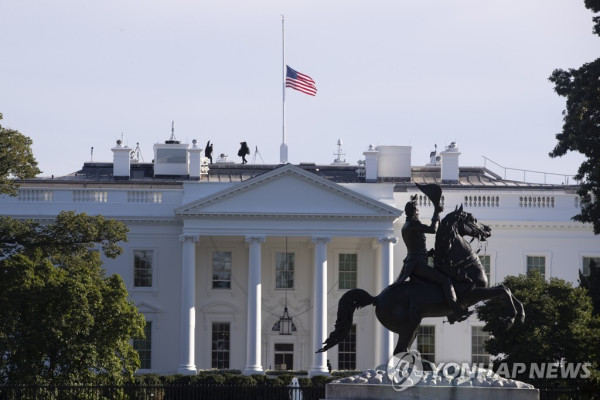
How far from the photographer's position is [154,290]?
65.9 meters

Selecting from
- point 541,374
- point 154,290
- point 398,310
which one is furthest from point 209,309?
point 398,310

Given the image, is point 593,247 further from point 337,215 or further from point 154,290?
point 154,290

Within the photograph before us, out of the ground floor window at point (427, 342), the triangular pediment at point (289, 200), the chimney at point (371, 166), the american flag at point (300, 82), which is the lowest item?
the ground floor window at point (427, 342)

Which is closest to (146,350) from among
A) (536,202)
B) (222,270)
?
(222,270)

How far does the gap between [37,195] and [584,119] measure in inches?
1158

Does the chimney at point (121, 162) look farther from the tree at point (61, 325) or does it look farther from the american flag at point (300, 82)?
the tree at point (61, 325)

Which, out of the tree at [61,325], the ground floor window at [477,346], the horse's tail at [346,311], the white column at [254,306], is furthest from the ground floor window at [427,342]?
the horse's tail at [346,311]

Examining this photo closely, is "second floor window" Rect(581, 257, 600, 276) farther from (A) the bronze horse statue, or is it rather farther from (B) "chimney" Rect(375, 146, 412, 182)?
(A) the bronze horse statue

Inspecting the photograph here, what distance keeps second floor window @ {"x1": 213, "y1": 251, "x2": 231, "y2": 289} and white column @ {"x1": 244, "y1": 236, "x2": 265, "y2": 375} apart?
2634mm

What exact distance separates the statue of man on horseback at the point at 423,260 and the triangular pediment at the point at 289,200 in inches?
1540

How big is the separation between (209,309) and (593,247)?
16.4 m

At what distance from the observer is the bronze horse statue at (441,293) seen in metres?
24.1

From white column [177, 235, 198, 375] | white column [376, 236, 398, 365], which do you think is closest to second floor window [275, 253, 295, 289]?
white column [177, 235, 198, 375]

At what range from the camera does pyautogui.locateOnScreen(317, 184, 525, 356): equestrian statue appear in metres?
24.1
